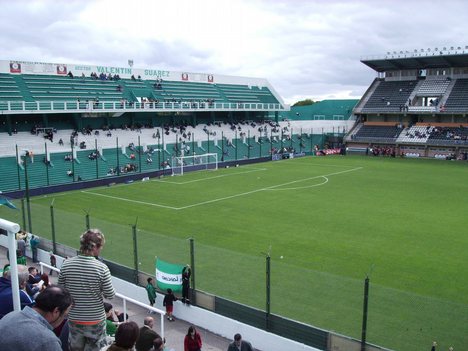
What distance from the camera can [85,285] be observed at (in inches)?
201

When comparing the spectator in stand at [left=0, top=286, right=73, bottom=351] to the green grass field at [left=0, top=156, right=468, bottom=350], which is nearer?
the spectator in stand at [left=0, top=286, right=73, bottom=351]

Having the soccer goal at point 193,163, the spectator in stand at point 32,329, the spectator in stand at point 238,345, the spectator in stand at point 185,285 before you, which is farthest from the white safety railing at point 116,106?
the spectator in stand at point 32,329

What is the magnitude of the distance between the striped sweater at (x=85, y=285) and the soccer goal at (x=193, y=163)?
36.8 m

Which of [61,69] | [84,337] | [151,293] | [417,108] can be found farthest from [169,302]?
[417,108]

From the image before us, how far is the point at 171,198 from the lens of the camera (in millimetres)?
29859

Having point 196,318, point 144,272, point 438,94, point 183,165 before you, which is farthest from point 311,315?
point 438,94

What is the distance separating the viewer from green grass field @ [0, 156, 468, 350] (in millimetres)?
11836

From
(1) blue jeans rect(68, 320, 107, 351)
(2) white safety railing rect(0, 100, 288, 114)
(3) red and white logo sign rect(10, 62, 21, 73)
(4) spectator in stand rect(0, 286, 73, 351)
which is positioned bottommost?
(1) blue jeans rect(68, 320, 107, 351)

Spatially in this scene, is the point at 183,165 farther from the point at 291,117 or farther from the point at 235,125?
the point at 291,117

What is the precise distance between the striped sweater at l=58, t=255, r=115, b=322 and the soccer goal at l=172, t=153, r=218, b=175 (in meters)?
36.8

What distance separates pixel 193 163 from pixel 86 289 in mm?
42318

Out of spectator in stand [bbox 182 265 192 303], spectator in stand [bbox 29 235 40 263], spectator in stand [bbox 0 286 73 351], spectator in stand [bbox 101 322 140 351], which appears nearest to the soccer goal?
spectator in stand [bbox 29 235 40 263]

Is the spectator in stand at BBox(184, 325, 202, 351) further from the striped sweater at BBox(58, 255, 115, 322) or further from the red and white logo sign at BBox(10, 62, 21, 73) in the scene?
the red and white logo sign at BBox(10, 62, 21, 73)

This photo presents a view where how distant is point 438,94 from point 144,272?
57.0 meters
